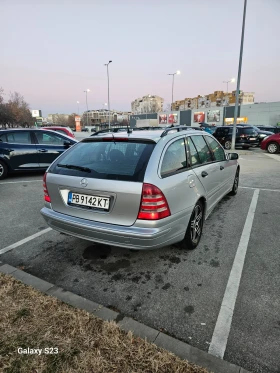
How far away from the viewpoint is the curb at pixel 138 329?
5.49 feet

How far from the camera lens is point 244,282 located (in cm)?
270

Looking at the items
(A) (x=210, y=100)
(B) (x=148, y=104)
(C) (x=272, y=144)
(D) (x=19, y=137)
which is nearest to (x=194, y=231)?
(D) (x=19, y=137)

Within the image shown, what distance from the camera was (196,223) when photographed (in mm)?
3391

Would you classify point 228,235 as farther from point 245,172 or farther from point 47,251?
point 245,172

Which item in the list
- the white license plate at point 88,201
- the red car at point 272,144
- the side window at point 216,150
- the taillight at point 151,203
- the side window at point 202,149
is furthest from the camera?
the red car at point 272,144

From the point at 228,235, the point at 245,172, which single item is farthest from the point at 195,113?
the point at 228,235

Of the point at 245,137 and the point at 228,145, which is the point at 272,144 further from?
the point at 228,145

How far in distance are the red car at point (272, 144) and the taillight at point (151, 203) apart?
1485cm

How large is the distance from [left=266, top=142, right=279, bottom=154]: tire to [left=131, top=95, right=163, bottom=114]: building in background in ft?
361

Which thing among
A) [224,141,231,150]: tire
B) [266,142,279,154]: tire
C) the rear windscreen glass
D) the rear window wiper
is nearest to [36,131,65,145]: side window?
the rear window wiper

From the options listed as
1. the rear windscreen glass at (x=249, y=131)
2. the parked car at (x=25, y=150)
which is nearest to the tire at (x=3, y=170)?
the parked car at (x=25, y=150)

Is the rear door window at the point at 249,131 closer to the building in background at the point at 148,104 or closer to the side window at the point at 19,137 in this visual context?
the side window at the point at 19,137

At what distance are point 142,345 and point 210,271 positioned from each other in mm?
1406

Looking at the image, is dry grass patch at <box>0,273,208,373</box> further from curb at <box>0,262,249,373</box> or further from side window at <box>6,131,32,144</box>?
side window at <box>6,131,32,144</box>
